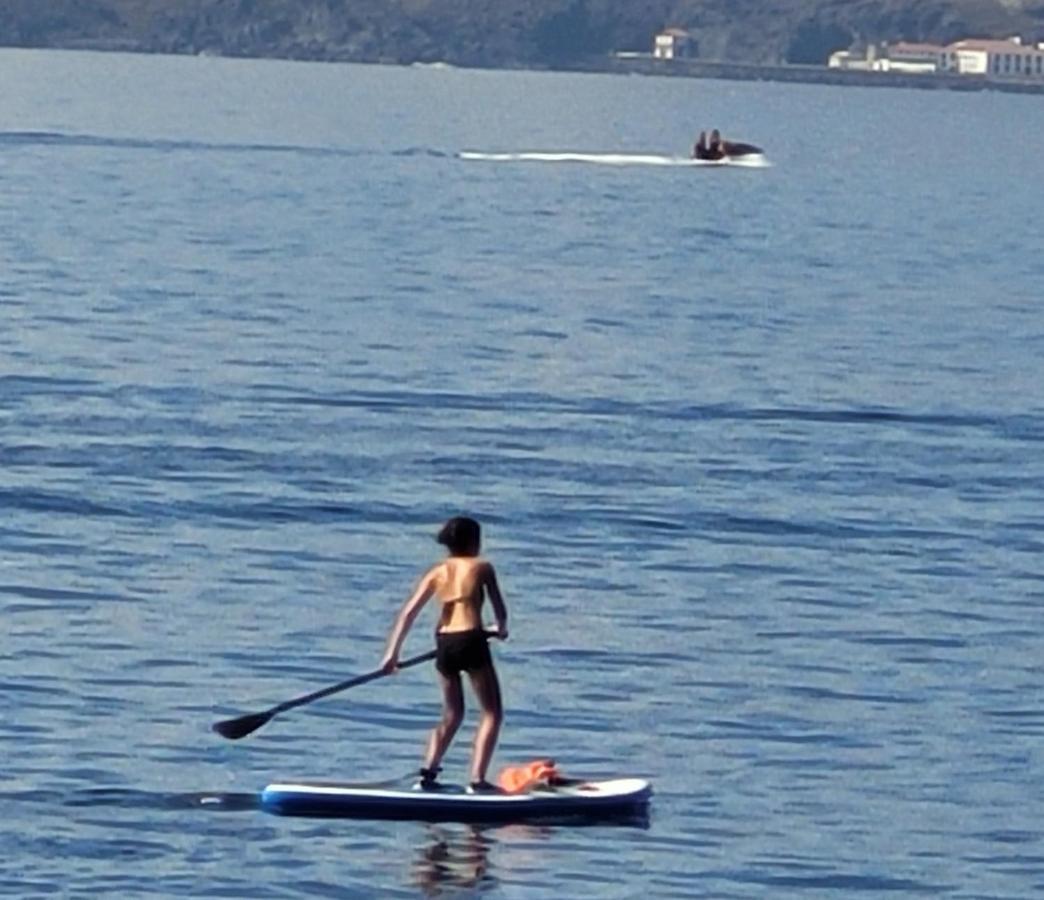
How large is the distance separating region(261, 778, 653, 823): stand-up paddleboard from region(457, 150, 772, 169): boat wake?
107 metres

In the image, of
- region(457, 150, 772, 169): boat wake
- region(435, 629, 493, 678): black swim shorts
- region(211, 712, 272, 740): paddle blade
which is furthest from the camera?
region(457, 150, 772, 169): boat wake

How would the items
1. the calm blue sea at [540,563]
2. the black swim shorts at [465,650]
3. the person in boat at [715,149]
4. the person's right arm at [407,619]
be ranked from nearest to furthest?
the person's right arm at [407,619] → the calm blue sea at [540,563] → the black swim shorts at [465,650] → the person in boat at [715,149]

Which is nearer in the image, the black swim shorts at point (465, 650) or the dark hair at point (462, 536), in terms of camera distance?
the dark hair at point (462, 536)

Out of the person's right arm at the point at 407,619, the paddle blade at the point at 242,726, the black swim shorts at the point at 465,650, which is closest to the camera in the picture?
the person's right arm at the point at 407,619

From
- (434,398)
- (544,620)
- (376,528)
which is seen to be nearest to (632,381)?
(434,398)

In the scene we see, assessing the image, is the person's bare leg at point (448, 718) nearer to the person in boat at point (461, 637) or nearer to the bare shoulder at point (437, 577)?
the person in boat at point (461, 637)

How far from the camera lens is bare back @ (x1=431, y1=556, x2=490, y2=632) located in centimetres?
2489

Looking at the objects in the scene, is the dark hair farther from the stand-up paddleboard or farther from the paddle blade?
the paddle blade

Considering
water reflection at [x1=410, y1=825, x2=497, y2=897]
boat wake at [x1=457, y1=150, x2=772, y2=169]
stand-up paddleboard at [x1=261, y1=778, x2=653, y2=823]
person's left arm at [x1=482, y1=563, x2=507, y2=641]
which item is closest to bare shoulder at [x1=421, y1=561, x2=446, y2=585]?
person's left arm at [x1=482, y1=563, x2=507, y2=641]

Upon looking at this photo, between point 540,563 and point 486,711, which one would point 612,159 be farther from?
point 486,711

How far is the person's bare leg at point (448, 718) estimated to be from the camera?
25.2 metres

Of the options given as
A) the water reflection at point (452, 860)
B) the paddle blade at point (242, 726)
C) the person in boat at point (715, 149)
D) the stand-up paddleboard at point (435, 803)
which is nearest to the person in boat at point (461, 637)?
the stand-up paddleboard at point (435, 803)

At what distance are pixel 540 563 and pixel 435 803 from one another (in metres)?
10.8

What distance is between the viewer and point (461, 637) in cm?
Result: 2509
